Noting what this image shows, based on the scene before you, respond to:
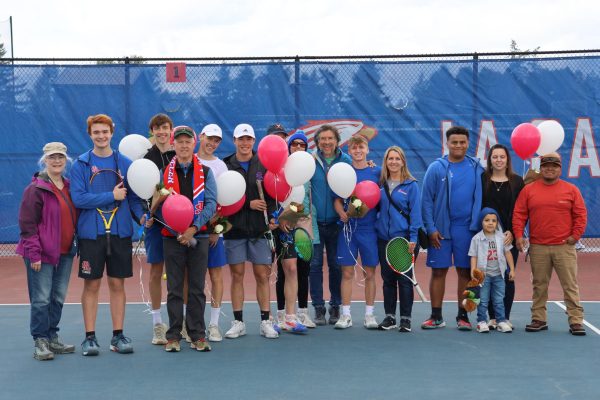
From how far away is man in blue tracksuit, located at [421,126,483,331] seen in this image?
669 centimetres

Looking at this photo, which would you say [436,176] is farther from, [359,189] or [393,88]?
[393,88]

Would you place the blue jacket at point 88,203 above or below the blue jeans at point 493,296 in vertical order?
above

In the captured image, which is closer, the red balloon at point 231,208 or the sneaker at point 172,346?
the sneaker at point 172,346

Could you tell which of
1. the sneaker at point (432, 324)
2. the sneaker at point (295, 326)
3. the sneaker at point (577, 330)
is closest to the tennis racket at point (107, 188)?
the sneaker at point (295, 326)

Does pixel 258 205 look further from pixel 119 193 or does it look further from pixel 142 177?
pixel 119 193

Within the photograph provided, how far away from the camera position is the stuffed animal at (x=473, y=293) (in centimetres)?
650

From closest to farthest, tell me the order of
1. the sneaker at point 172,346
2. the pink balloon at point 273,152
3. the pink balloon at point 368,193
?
the sneaker at point 172,346 < the pink balloon at point 273,152 < the pink balloon at point 368,193

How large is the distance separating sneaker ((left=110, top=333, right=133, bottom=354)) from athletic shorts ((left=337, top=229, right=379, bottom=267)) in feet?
6.65

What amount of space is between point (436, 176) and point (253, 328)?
7.05 feet

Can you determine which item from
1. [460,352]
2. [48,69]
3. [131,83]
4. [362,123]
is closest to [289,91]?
[362,123]

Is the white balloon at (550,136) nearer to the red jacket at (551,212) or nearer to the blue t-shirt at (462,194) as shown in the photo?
the red jacket at (551,212)

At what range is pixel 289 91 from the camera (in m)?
11.0

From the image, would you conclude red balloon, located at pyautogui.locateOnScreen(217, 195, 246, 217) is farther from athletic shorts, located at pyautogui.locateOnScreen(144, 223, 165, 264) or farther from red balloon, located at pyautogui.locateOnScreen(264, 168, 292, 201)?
athletic shorts, located at pyautogui.locateOnScreen(144, 223, 165, 264)

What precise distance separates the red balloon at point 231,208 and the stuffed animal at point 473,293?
207 centimetres
